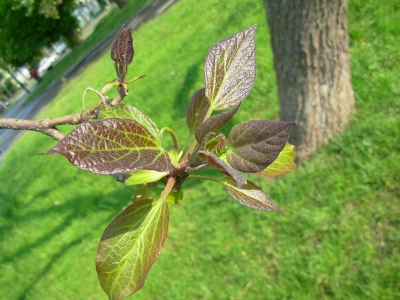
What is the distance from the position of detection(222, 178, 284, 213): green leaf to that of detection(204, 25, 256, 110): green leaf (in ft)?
0.61

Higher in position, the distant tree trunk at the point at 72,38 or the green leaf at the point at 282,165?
the green leaf at the point at 282,165

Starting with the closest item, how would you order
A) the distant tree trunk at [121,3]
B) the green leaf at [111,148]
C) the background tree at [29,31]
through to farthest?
the green leaf at [111,148], the distant tree trunk at [121,3], the background tree at [29,31]

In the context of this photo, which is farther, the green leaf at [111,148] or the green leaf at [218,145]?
the green leaf at [218,145]

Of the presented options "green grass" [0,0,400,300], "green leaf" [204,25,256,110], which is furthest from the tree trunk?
"green leaf" [204,25,256,110]

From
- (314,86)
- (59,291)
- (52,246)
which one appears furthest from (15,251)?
(314,86)

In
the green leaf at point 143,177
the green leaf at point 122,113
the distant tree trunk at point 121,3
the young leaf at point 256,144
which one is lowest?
the distant tree trunk at point 121,3

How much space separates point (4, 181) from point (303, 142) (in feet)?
21.4

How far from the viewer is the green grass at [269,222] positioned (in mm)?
2229

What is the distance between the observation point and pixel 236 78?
0.76 metres

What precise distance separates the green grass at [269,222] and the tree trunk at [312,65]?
0.19 m

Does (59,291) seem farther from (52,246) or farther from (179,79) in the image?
(179,79)

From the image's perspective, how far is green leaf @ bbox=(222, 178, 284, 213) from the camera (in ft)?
2.19

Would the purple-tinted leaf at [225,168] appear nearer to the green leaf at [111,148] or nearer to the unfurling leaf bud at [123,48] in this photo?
the green leaf at [111,148]

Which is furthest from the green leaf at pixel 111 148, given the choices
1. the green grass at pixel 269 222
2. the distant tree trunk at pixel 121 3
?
the distant tree trunk at pixel 121 3
